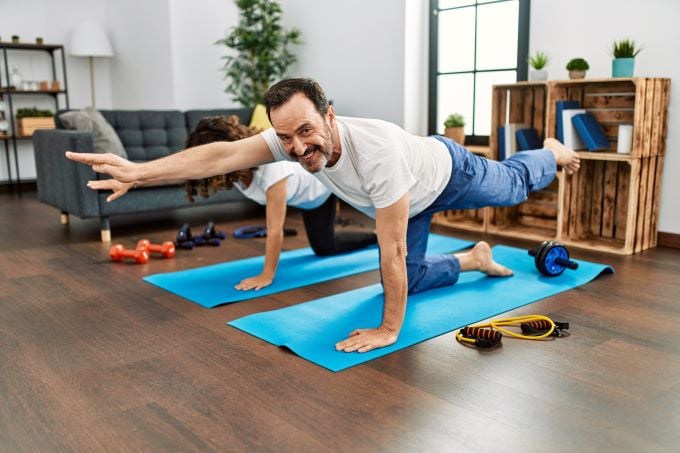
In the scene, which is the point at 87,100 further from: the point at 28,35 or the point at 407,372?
the point at 407,372

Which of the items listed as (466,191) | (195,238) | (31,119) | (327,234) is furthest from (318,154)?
(31,119)

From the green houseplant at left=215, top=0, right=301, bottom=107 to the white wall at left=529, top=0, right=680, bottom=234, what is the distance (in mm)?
2439

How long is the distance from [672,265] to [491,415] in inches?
78.6

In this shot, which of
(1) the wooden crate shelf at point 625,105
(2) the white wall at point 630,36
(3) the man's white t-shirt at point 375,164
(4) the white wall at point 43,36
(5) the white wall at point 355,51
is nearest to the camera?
(3) the man's white t-shirt at point 375,164

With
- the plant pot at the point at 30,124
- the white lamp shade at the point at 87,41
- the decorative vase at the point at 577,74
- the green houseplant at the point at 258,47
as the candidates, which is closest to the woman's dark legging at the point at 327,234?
the decorative vase at the point at 577,74

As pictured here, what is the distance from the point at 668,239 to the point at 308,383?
2.62m

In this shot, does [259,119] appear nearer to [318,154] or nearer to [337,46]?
[337,46]

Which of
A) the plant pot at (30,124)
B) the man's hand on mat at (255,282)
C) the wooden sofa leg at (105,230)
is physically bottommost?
the man's hand on mat at (255,282)

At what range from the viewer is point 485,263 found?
2807mm

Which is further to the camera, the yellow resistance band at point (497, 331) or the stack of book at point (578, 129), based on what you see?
the stack of book at point (578, 129)

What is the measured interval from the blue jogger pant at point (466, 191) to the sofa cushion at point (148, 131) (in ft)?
8.77

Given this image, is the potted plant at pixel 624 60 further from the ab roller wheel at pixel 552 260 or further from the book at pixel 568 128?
the ab roller wheel at pixel 552 260

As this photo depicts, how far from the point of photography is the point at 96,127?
4.13 metres

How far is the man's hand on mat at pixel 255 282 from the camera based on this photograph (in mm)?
2755
